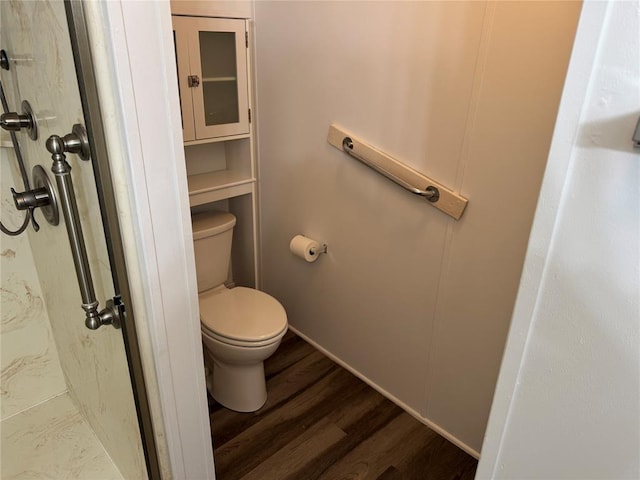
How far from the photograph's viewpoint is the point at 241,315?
190 cm

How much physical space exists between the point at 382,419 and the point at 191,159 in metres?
1.39

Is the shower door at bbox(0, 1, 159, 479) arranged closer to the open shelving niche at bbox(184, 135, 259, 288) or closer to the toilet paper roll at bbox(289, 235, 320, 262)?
the open shelving niche at bbox(184, 135, 259, 288)

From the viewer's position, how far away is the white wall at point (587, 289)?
0.55 m

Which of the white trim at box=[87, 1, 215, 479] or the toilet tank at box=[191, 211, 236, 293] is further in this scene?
the toilet tank at box=[191, 211, 236, 293]

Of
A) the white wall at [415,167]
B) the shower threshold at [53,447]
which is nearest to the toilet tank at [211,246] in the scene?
the white wall at [415,167]

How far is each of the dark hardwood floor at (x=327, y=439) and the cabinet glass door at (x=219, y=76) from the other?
113 cm

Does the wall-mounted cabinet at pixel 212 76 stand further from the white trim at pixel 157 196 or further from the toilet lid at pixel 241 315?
the white trim at pixel 157 196

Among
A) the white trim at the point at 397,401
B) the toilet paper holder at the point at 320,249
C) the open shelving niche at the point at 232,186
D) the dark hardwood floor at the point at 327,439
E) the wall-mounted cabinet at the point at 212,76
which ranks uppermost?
the wall-mounted cabinet at the point at 212,76

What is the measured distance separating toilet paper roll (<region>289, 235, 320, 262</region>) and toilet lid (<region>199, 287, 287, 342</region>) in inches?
9.3

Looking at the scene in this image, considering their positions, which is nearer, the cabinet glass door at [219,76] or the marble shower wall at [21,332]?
the marble shower wall at [21,332]

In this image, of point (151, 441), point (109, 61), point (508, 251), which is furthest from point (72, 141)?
point (508, 251)

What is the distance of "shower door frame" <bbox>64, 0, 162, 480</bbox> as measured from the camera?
0.86m

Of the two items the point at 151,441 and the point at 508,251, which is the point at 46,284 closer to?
the point at 151,441

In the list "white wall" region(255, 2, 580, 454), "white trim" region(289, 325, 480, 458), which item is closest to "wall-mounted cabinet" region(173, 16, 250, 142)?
"white wall" region(255, 2, 580, 454)
